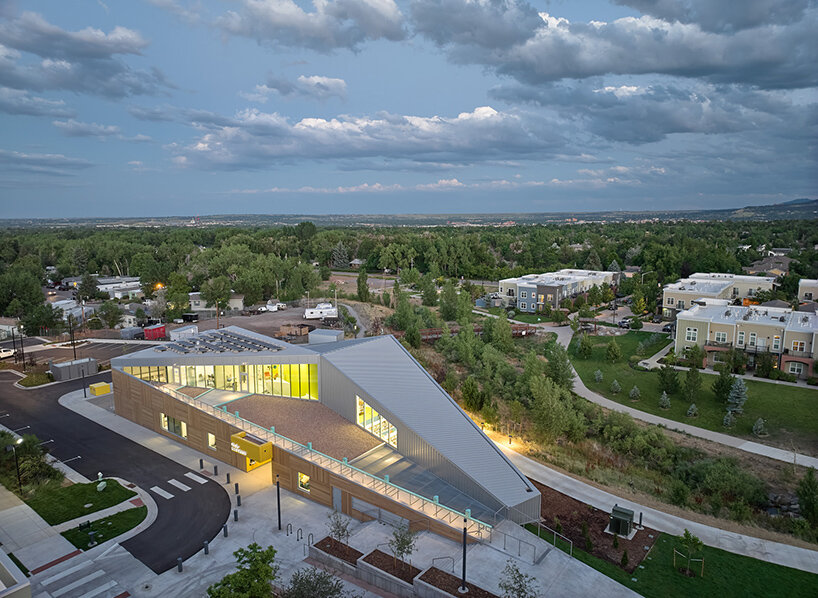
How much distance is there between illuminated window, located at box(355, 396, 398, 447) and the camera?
2262cm

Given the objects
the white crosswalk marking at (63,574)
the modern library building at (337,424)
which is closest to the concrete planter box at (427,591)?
the modern library building at (337,424)

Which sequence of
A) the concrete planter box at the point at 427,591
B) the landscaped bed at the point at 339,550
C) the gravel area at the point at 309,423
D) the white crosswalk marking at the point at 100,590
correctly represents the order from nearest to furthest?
the concrete planter box at the point at 427,591 < the white crosswalk marking at the point at 100,590 < the landscaped bed at the point at 339,550 < the gravel area at the point at 309,423

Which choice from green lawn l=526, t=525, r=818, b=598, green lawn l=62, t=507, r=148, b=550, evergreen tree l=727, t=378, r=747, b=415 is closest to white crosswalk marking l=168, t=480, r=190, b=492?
green lawn l=62, t=507, r=148, b=550

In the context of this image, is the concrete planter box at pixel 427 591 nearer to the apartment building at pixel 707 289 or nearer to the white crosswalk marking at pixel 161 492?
the white crosswalk marking at pixel 161 492

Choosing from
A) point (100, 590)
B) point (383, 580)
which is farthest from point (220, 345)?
point (383, 580)

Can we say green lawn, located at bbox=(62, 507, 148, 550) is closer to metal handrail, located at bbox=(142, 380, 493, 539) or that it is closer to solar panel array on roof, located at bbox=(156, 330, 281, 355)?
metal handrail, located at bbox=(142, 380, 493, 539)

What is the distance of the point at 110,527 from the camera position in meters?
19.6

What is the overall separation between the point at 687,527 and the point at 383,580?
11.6 metres

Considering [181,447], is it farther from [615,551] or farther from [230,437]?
[615,551]

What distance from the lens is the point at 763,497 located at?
2252 cm

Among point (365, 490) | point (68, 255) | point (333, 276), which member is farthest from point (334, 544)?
point (68, 255)

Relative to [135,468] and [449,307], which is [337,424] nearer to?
[135,468]

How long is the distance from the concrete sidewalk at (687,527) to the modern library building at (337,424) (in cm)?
308

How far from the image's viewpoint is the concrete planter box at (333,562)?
54.6 ft
